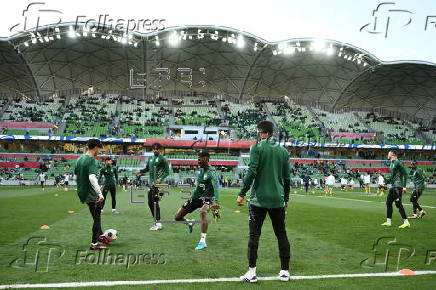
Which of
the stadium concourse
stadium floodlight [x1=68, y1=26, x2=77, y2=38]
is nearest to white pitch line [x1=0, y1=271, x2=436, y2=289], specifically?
the stadium concourse

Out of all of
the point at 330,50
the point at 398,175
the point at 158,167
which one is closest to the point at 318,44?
the point at 330,50

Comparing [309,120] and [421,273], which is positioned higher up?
[309,120]

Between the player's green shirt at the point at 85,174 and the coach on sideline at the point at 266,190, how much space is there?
142 inches

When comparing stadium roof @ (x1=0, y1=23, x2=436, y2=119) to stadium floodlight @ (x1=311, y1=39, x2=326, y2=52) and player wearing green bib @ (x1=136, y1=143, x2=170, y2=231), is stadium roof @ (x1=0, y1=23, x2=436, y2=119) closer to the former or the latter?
stadium floodlight @ (x1=311, y1=39, x2=326, y2=52)

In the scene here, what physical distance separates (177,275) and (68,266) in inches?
79.0

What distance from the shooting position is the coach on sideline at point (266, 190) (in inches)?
231

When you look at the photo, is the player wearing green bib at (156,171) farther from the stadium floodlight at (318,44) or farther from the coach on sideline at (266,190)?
the stadium floodlight at (318,44)

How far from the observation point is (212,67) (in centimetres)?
7044

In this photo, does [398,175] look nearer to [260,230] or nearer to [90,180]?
[260,230]

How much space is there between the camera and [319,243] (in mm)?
9289

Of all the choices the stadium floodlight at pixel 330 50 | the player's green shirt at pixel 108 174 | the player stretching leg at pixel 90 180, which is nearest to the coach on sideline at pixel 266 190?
the player stretching leg at pixel 90 180

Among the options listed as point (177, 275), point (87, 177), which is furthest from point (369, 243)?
point (87, 177)

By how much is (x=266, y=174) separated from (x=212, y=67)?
66.1 m

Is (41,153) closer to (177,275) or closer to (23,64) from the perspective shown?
(23,64)
